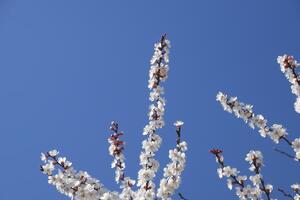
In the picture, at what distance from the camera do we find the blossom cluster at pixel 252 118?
8.23m

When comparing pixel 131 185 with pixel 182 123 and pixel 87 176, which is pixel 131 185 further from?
pixel 182 123

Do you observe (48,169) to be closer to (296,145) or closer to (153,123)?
(153,123)

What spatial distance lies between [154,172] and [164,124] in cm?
87

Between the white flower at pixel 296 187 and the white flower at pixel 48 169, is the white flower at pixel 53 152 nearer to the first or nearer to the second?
the white flower at pixel 48 169

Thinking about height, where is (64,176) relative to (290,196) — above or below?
above

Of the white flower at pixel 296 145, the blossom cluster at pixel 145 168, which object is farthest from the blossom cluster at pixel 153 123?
the white flower at pixel 296 145

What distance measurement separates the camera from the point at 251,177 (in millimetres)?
8039

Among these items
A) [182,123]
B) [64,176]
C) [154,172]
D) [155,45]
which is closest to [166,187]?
[154,172]

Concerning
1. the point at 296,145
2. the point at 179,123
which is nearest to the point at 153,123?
the point at 179,123

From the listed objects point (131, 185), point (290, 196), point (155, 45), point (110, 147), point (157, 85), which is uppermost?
point (155, 45)

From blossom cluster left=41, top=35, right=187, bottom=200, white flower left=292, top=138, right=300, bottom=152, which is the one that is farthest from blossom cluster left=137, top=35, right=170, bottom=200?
white flower left=292, top=138, right=300, bottom=152

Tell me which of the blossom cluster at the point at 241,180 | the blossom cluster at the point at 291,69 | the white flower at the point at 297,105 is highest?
the blossom cluster at the point at 291,69

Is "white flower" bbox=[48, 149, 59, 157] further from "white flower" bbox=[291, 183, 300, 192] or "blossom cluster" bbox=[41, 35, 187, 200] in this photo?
"white flower" bbox=[291, 183, 300, 192]

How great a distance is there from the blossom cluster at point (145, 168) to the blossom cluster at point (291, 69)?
1967mm
